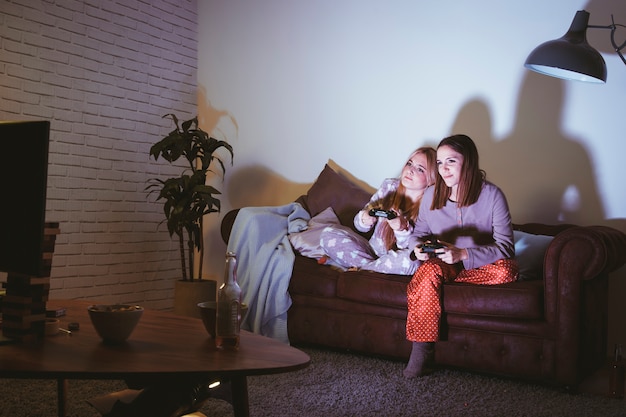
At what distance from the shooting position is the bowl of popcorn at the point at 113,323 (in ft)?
4.91

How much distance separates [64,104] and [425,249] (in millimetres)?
2548

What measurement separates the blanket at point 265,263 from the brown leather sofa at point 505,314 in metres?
0.12

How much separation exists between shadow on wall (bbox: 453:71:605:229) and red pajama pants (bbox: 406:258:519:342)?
873 millimetres

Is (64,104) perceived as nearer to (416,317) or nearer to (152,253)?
(152,253)

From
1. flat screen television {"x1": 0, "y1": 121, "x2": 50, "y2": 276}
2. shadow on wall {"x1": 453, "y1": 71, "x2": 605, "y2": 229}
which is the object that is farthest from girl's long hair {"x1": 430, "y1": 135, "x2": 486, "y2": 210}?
flat screen television {"x1": 0, "y1": 121, "x2": 50, "y2": 276}

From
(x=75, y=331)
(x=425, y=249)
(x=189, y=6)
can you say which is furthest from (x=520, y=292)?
(x=189, y=6)

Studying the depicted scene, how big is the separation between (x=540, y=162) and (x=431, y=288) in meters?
1.25

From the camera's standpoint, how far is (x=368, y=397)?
2480mm

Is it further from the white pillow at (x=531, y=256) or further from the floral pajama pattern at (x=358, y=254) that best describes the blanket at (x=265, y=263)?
the white pillow at (x=531, y=256)

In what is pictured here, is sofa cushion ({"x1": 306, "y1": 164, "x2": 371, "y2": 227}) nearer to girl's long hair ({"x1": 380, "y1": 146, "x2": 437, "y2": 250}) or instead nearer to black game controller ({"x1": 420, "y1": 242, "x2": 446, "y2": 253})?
girl's long hair ({"x1": 380, "y1": 146, "x2": 437, "y2": 250})

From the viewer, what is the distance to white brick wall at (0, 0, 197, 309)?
156 inches

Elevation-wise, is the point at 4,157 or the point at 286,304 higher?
the point at 4,157

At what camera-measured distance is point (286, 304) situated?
346cm

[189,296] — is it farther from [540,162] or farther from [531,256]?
[540,162]
